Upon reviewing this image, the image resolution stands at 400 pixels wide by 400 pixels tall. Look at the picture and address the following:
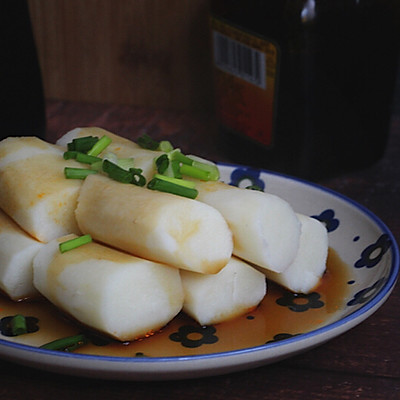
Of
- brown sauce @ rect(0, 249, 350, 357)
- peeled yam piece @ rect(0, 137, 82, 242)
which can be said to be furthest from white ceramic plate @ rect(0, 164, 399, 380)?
peeled yam piece @ rect(0, 137, 82, 242)

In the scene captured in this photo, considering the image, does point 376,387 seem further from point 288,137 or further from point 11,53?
point 11,53

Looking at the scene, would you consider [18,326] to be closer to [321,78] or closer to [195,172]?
[195,172]

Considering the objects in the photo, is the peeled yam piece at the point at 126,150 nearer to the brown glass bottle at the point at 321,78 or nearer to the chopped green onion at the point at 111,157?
the chopped green onion at the point at 111,157

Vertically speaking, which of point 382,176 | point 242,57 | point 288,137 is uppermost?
point 242,57

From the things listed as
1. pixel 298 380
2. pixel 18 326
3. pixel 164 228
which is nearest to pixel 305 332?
pixel 298 380

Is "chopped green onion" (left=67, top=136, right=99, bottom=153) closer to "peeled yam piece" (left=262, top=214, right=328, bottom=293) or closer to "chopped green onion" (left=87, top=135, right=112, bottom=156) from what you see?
"chopped green onion" (left=87, top=135, right=112, bottom=156)

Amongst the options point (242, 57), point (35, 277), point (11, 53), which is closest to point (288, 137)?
point (242, 57)
